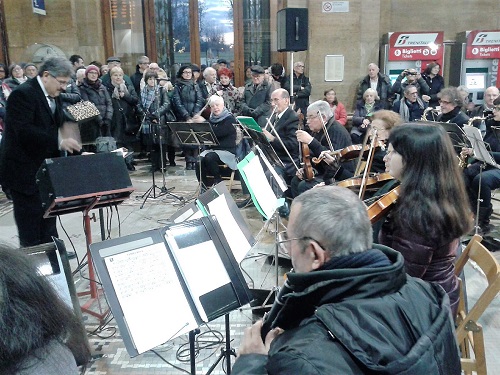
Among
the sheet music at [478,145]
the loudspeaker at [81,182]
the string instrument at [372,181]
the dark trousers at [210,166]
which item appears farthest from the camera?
the dark trousers at [210,166]

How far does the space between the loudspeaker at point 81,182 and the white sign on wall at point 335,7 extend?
7.46 meters

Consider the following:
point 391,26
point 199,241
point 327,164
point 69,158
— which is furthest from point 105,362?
point 391,26

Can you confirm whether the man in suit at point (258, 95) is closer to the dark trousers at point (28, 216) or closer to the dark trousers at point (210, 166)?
the dark trousers at point (210, 166)

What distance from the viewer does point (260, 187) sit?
324cm

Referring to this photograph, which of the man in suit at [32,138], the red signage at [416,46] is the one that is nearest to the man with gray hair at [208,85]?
the red signage at [416,46]

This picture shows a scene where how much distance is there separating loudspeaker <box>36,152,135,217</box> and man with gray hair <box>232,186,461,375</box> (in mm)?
1862

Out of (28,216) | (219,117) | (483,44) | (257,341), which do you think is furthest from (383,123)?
(483,44)

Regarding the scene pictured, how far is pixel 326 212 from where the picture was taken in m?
1.42

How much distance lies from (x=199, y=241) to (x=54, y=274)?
0.56m

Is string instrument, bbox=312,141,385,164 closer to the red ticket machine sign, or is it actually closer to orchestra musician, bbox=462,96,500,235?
orchestra musician, bbox=462,96,500,235

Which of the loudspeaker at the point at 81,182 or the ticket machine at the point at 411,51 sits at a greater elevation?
the ticket machine at the point at 411,51

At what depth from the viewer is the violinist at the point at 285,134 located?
547 centimetres

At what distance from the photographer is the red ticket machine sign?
947 cm

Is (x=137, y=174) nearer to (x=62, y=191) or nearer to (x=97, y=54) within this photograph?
(x=97, y=54)
